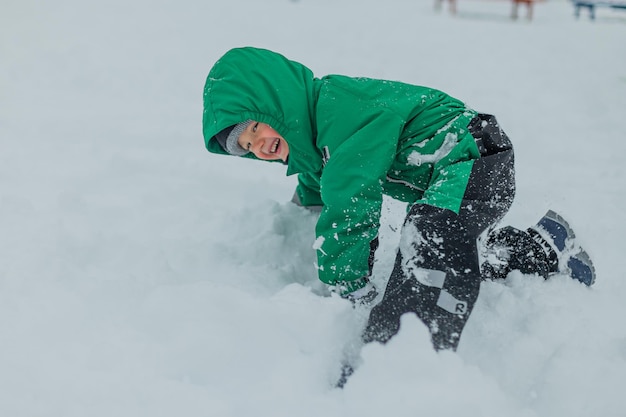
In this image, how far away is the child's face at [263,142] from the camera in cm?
169

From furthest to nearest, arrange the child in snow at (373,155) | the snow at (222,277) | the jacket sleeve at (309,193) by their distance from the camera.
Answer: the jacket sleeve at (309,193)
the child in snow at (373,155)
the snow at (222,277)

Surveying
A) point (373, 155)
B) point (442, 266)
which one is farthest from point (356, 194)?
point (442, 266)

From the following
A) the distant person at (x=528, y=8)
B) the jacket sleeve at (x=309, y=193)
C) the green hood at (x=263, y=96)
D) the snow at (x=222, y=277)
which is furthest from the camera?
the distant person at (x=528, y=8)

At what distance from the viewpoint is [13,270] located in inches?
63.8

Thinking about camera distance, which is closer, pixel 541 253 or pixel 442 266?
pixel 442 266

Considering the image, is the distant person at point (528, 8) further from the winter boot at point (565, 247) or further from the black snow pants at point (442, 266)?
the black snow pants at point (442, 266)

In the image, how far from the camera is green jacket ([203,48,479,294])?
1.54 meters

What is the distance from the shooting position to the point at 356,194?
1.53m

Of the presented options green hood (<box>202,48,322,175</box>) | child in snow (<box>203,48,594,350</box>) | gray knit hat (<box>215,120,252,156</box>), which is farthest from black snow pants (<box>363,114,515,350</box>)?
gray knit hat (<box>215,120,252,156</box>)

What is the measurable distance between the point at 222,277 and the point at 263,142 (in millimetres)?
410

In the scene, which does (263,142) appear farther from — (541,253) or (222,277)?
(541,253)

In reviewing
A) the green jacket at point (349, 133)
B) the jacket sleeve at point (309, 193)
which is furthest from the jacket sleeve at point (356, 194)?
the jacket sleeve at point (309, 193)

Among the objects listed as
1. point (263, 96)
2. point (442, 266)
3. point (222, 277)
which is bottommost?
point (222, 277)

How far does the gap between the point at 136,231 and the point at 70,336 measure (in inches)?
23.6
